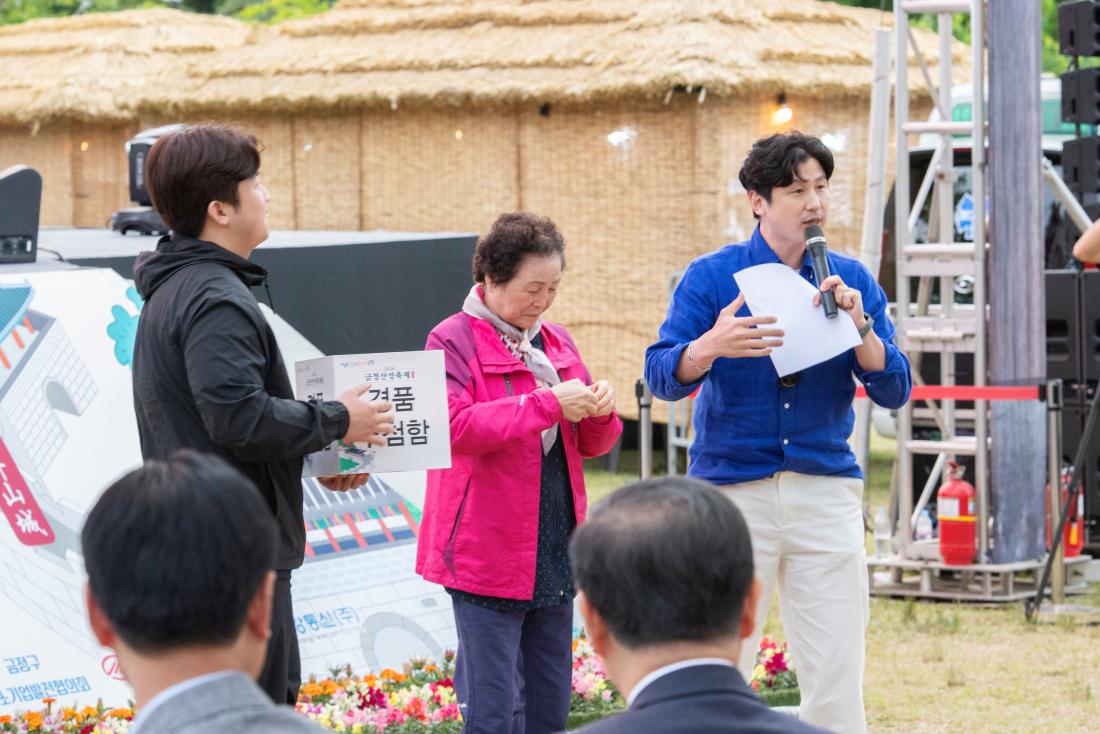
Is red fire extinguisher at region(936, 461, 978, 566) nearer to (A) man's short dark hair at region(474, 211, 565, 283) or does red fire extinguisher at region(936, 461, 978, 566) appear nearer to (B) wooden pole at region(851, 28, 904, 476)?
(B) wooden pole at region(851, 28, 904, 476)

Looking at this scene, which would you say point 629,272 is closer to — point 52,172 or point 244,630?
point 52,172

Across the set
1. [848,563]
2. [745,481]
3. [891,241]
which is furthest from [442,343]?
[891,241]

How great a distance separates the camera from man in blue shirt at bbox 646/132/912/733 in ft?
14.2

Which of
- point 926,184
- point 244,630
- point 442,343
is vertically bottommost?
point 244,630

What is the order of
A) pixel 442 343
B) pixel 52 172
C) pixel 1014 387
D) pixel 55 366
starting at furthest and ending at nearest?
pixel 52 172, pixel 1014 387, pixel 55 366, pixel 442 343

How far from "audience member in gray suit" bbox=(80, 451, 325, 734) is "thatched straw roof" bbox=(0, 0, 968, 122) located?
9.67 metres

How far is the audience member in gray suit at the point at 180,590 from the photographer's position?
1.94m

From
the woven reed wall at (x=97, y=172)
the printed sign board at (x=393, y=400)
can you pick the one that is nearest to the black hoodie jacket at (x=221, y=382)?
the printed sign board at (x=393, y=400)

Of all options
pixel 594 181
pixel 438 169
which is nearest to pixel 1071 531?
pixel 594 181

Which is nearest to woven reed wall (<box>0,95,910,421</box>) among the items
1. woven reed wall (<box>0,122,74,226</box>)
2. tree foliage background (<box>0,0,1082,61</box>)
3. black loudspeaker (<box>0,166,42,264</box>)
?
woven reed wall (<box>0,122,74,226</box>)

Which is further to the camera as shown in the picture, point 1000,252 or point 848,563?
point 1000,252

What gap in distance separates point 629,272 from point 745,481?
25.7 feet

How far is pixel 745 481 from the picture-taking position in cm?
436

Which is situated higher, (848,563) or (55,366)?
(55,366)
